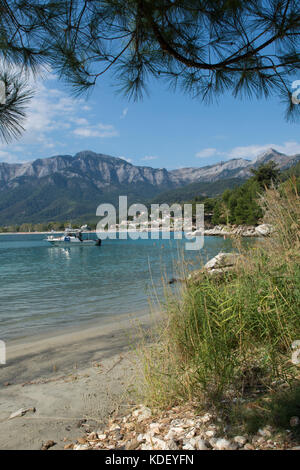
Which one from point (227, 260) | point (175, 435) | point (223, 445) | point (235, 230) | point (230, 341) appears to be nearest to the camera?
point (223, 445)

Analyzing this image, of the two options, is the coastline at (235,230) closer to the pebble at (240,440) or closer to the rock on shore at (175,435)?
the rock on shore at (175,435)

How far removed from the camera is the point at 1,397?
14.5ft

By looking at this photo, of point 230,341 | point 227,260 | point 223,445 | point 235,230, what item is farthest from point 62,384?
point 235,230

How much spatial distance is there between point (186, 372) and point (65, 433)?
4.54 ft

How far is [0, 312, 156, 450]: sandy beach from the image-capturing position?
335 cm

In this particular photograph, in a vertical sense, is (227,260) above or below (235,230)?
below

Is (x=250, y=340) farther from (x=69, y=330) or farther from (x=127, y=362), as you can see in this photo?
(x=69, y=330)

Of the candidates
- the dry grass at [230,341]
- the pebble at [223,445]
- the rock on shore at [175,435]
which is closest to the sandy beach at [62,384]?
the rock on shore at [175,435]

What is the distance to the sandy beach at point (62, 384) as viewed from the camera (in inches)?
132

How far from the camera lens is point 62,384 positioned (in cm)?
474

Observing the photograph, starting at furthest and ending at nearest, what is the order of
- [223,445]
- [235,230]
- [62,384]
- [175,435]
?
[235,230] → [62,384] → [175,435] → [223,445]

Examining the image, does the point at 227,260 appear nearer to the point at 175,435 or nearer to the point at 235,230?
the point at 235,230

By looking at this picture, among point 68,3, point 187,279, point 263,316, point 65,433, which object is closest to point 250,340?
point 263,316

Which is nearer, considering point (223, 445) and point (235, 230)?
point (223, 445)
